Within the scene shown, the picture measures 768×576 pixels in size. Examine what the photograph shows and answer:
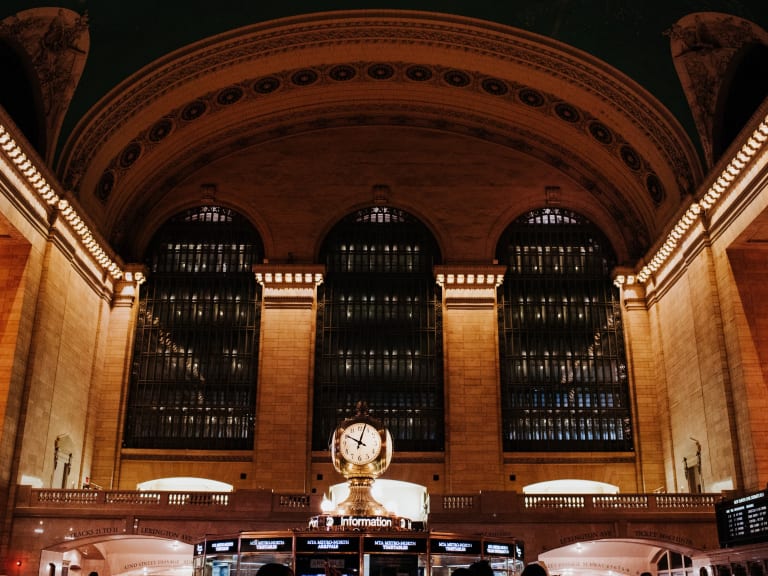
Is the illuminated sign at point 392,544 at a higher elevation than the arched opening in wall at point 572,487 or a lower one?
lower

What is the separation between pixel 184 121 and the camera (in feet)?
91.9

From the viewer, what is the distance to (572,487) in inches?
1065

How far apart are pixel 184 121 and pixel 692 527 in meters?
19.2

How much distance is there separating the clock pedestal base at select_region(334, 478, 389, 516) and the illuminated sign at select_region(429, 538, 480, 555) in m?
0.90

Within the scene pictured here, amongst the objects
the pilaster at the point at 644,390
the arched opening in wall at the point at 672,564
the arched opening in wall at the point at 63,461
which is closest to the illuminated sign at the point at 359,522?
the arched opening in wall at the point at 672,564

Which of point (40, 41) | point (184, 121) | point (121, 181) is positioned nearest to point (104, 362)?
point (121, 181)

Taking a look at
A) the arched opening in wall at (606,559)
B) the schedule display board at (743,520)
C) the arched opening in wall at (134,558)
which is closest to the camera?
the schedule display board at (743,520)

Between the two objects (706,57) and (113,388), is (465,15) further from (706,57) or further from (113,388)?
(113,388)

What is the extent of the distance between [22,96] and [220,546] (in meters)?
18.6

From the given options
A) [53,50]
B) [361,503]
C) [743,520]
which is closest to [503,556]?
[361,503]

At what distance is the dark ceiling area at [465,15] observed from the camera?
22969 millimetres

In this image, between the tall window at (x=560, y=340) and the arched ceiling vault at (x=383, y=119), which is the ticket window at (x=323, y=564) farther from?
the tall window at (x=560, y=340)

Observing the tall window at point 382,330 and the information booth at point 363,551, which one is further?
the tall window at point 382,330

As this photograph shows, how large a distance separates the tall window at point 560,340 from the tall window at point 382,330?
236 centimetres
